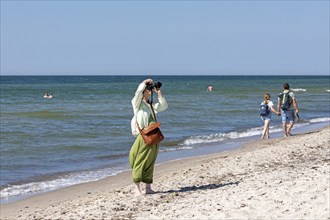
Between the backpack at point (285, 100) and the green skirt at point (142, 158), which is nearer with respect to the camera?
the green skirt at point (142, 158)

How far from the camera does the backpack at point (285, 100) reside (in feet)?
53.4

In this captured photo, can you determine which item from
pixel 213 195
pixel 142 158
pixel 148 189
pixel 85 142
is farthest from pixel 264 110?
pixel 142 158

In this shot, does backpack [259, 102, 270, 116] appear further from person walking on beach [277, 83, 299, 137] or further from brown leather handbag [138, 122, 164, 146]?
brown leather handbag [138, 122, 164, 146]

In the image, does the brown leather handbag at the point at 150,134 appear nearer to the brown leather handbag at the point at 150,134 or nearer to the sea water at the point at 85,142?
the brown leather handbag at the point at 150,134

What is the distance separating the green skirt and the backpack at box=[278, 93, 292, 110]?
28.1ft

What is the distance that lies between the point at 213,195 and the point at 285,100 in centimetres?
854

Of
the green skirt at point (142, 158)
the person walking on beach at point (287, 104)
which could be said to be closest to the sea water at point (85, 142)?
the person walking on beach at point (287, 104)

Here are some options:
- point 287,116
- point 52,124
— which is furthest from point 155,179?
point 52,124

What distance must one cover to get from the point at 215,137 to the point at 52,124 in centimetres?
811

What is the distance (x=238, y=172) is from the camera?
10.5 m

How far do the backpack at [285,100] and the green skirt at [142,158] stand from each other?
28.1 feet

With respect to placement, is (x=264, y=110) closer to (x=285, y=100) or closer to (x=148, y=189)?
(x=285, y=100)

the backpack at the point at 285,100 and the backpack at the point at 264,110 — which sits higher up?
the backpack at the point at 285,100

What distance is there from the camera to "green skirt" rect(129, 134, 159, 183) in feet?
27.3
